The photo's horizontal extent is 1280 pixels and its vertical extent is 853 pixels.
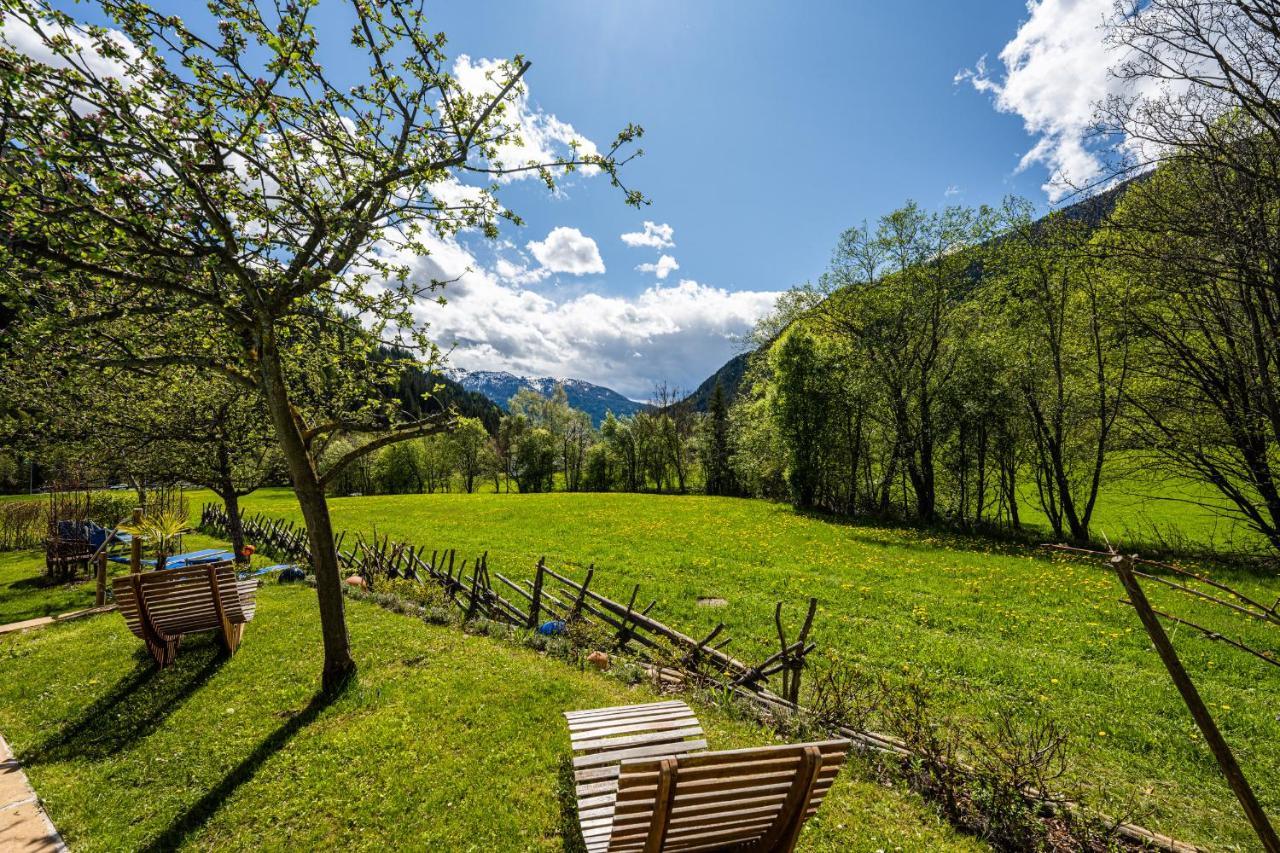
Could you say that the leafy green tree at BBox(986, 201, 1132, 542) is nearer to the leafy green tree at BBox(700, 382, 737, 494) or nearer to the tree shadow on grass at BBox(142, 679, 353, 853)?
the tree shadow on grass at BBox(142, 679, 353, 853)

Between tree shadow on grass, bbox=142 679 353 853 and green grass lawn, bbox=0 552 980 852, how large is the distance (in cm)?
2

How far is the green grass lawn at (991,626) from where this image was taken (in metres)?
7.19

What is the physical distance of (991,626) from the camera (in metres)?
12.4

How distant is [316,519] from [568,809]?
5.20 meters

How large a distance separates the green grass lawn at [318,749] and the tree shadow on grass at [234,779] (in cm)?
2

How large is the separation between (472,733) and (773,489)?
138ft

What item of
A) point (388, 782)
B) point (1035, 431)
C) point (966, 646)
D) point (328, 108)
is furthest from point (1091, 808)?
point (1035, 431)

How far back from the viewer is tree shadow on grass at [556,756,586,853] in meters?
5.17

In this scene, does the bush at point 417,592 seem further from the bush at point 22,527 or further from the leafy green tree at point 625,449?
the leafy green tree at point 625,449

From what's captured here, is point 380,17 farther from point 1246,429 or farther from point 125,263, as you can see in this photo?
point 1246,429

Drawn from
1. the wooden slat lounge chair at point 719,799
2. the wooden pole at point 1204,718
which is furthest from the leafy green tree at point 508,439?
the wooden pole at point 1204,718

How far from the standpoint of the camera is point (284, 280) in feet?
22.0

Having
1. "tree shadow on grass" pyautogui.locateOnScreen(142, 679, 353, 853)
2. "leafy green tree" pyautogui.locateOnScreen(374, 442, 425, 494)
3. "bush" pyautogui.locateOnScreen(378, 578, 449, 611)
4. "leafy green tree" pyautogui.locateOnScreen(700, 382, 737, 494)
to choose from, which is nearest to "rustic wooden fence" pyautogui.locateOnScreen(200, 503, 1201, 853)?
"bush" pyautogui.locateOnScreen(378, 578, 449, 611)

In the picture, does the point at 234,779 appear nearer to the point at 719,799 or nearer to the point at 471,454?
the point at 719,799
